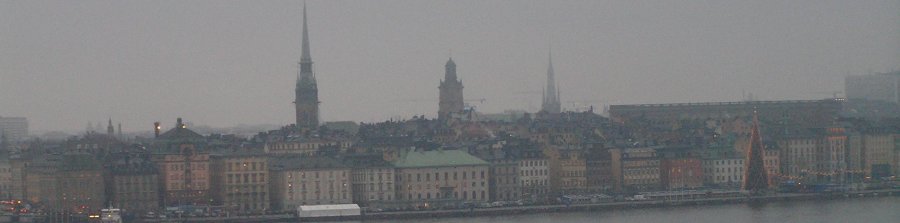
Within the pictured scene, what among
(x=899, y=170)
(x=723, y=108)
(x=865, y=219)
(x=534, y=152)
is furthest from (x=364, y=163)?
(x=723, y=108)

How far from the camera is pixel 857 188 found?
34.1m

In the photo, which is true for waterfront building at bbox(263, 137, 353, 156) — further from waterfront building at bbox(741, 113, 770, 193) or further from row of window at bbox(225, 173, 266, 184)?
waterfront building at bbox(741, 113, 770, 193)

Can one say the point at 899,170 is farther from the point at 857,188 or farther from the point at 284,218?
the point at 284,218

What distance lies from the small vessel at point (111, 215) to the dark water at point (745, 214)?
4258 millimetres

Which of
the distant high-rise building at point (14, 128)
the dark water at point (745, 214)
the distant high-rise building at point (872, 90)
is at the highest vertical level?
the distant high-rise building at point (872, 90)

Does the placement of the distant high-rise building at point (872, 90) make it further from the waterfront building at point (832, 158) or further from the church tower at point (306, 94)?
the church tower at point (306, 94)

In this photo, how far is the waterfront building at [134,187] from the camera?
3009 cm

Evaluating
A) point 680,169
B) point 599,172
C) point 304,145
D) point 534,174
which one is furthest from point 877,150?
point 304,145

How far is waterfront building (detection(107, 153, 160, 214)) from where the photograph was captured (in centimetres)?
3009

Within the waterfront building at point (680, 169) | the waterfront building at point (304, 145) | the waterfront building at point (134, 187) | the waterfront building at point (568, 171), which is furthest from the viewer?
the waterfront building at point (304, 145)

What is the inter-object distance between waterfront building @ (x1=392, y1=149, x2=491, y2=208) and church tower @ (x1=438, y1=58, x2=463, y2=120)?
26.3 m

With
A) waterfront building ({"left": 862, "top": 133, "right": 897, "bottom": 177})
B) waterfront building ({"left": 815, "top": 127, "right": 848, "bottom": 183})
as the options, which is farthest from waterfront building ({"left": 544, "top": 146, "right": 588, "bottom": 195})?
waterfront building ({"left": 862, "top": 133, "right": 897, "bottom": 177})

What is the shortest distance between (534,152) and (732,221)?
6.91m

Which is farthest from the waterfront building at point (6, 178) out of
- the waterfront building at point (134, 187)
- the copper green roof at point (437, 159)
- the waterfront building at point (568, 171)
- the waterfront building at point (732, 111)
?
the waterfront building at point (732, 111)
